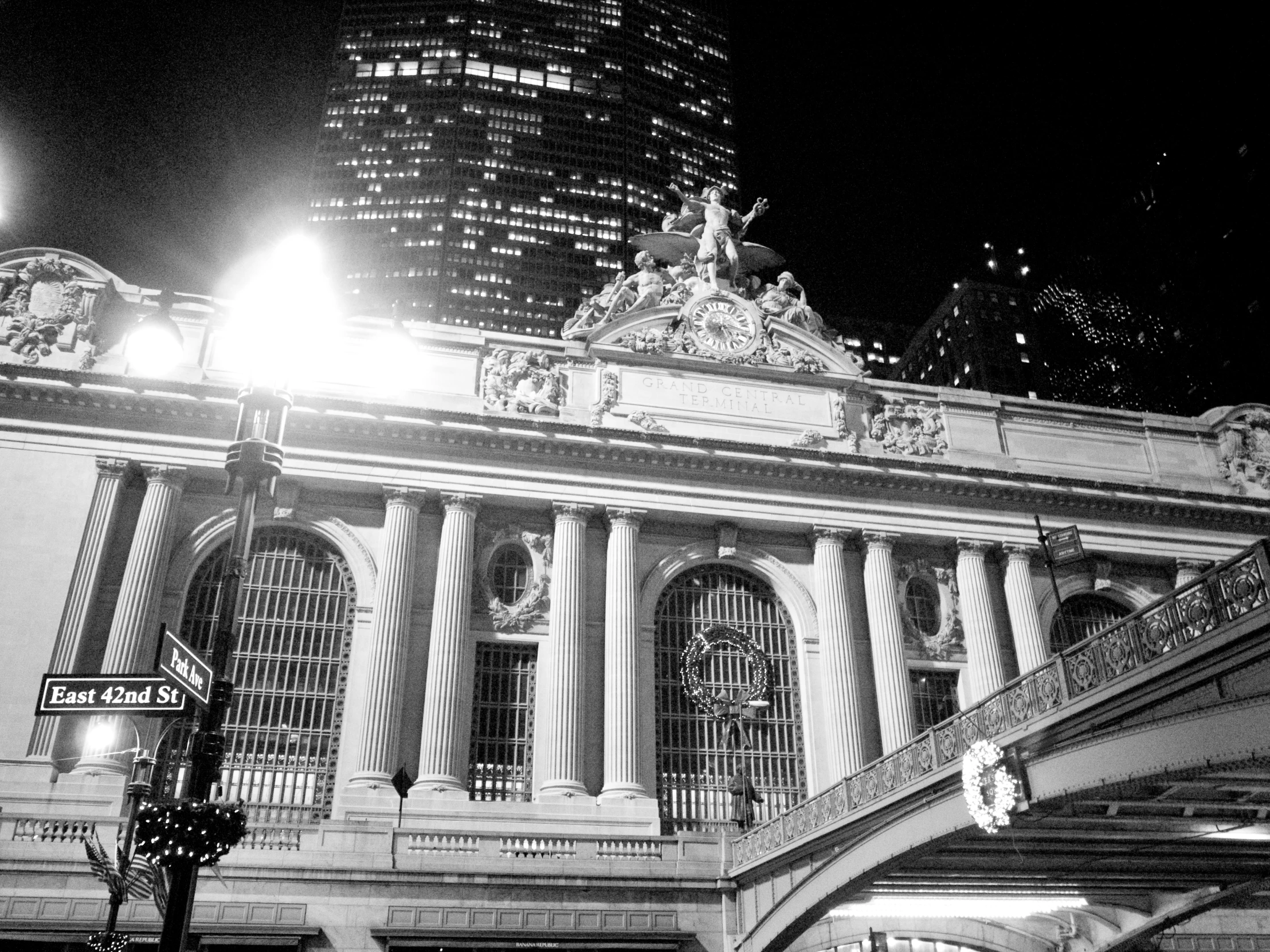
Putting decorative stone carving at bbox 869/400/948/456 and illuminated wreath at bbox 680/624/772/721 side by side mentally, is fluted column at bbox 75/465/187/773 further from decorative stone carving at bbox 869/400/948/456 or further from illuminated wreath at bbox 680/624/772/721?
decorative stone carving at bbox 869/400/948/456

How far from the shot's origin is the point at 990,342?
98125mm

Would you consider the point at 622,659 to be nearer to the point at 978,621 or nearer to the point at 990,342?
the point at 978,621

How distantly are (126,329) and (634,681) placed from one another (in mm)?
19394

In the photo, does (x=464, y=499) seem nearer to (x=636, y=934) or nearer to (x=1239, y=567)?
(x=636, y=934)

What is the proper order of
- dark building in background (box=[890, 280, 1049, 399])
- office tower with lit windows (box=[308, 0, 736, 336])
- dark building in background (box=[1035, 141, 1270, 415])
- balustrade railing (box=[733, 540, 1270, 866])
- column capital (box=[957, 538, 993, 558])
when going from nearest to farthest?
1. balustrade railing (box=[733, 540, 1270, 866])
2. column capital (box=[957, 538, 993, 558])
3. dark building in background (box=[1035, 141, 1270, 415])
4. dark building in background (box=[890, 280, 1049, 399])
5. office tower with lit windows (box=[308, 0, 736, 336])

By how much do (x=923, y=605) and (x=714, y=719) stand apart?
9.02 meters

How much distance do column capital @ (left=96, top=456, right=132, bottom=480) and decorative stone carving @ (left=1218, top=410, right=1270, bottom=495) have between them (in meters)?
39.2

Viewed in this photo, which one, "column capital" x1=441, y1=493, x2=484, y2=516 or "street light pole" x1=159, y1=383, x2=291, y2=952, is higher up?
"column capital" x1=441, y1=493, x2=484, y2=516

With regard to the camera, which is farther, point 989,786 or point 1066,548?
point 1066,548

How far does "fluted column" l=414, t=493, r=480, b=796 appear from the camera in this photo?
29.7 metres

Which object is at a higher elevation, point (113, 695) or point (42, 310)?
point (42, 310)

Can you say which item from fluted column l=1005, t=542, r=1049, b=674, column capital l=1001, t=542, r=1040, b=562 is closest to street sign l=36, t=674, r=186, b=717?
fluted column l=1005, t=542, r=1049, b=674

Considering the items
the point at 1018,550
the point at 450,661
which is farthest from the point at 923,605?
the point at 450,661

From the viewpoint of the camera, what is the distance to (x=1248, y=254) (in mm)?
67250
